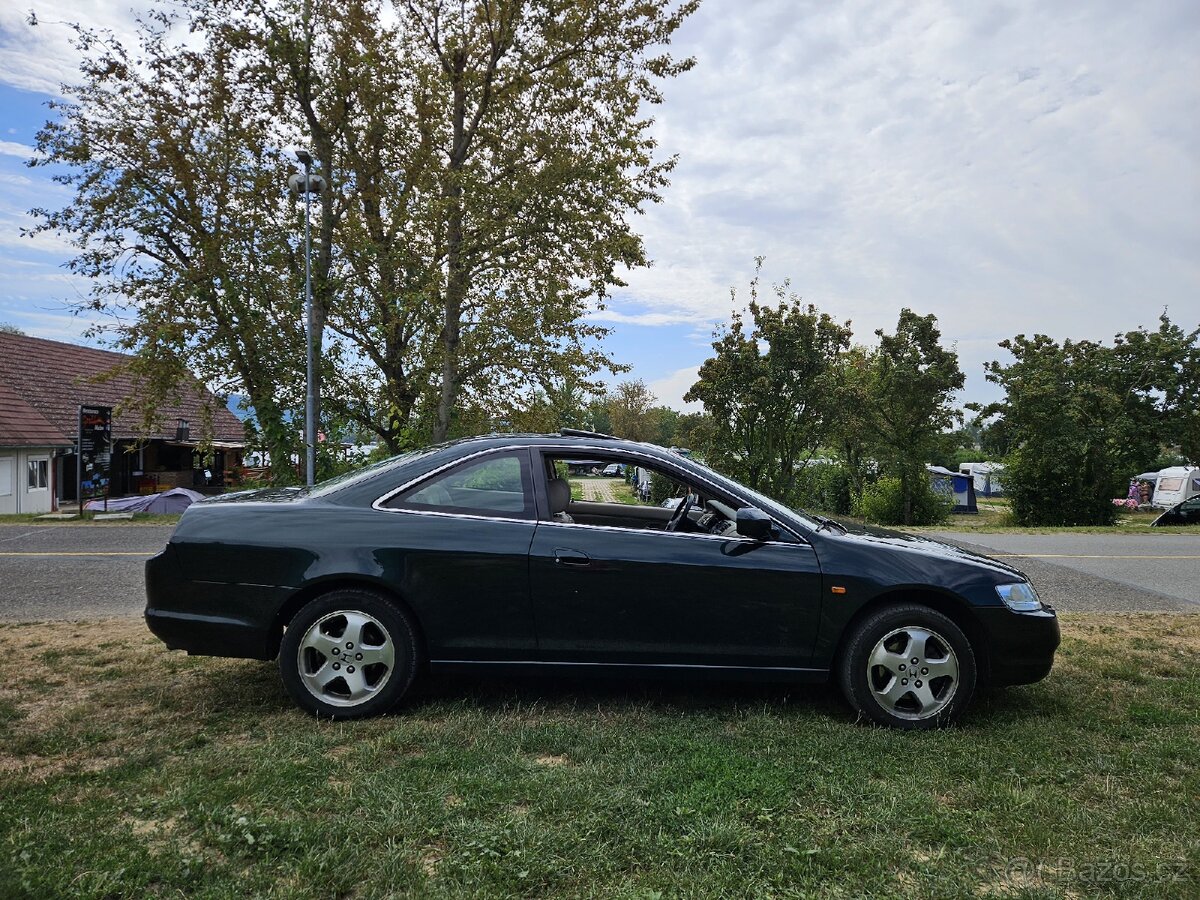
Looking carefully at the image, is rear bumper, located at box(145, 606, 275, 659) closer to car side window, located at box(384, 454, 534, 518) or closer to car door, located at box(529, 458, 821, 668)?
car side window, located at box(384, 454, 534, 518)

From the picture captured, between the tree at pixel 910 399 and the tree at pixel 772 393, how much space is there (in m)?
5.78

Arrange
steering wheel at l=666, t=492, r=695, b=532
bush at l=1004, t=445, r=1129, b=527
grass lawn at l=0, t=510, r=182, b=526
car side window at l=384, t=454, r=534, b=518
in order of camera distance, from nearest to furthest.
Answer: car side window at l=384, t=454, r=534, b=518 < steering wheel at l=666, t=492, r=695, b=532 < grass lawn at l=0, t=510, r=182, b=526 < bush at l=1004, t=445, r=1129, b=527

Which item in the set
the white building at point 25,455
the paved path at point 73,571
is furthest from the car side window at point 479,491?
the white building at point 25,455

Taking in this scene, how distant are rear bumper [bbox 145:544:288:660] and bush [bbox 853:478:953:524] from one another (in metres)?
23.9

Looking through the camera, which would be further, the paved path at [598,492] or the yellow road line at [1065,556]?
the paved path at [598,492]

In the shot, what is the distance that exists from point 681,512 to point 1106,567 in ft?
27.3

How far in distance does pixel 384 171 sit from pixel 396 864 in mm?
17420

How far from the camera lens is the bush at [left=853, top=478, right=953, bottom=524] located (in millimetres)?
25328

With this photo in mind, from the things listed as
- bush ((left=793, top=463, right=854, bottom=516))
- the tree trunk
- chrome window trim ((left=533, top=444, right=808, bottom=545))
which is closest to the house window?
the tree trunk

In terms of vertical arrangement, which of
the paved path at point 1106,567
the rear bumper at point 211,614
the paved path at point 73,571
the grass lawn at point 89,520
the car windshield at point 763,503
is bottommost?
the paved path at point 1106,567

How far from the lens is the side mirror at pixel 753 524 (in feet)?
12.6

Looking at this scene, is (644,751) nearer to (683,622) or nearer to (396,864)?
(683,622)

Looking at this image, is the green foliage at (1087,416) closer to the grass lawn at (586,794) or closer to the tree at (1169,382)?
the tree at (1169,382)

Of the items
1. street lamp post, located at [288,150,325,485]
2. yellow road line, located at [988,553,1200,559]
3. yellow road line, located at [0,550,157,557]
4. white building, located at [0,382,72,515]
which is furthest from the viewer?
white building, located at [0,382,72,515]
